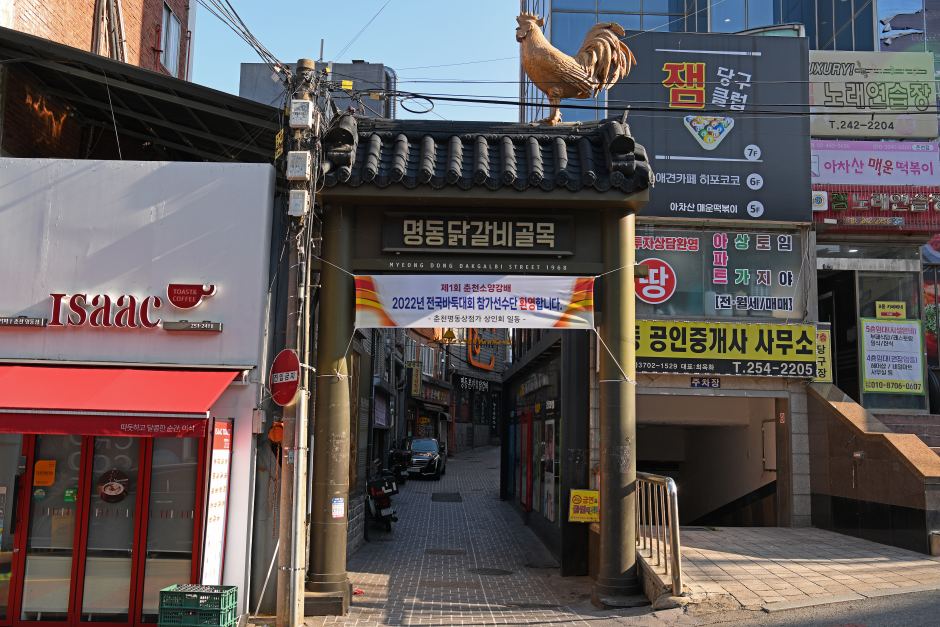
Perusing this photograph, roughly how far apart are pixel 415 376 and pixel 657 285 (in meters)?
27.0

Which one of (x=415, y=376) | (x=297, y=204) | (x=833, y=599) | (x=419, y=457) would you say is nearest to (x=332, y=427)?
(x=297, y=204)

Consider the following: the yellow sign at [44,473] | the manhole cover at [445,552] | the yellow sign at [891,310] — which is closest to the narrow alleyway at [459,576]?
the manhole cover at [445,552]

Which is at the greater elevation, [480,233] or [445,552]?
[480,233]

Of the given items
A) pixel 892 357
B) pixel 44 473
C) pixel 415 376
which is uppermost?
pixel 415 376

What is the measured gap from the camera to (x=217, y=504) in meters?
8.98

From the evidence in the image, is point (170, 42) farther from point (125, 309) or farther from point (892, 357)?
point (892, 357)

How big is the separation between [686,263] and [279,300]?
28.7 ft

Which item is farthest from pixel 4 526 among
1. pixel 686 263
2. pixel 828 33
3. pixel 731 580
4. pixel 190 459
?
pixel 828 33

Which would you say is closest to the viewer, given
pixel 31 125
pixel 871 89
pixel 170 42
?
pixel 31 125

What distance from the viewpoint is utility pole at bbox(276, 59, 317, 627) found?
28.4 ft

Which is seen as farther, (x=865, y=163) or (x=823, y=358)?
(x=865, y=163)

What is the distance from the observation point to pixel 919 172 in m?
21.2

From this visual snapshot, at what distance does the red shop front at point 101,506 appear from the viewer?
881cm

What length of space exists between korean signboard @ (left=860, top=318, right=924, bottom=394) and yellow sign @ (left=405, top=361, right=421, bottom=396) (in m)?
26.4
